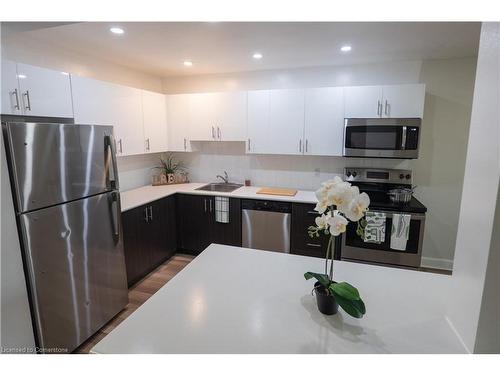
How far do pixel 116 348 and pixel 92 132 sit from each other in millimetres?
1677

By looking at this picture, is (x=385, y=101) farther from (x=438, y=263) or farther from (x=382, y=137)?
(x=438, y=263)

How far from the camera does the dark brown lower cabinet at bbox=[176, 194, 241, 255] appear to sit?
335 centimetres

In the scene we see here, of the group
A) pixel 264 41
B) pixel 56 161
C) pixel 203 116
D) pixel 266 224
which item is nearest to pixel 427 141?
pixel 266 224

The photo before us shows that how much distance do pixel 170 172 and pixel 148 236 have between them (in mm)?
1238

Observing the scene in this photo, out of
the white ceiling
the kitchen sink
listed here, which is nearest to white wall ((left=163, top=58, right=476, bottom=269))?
the white ceiling

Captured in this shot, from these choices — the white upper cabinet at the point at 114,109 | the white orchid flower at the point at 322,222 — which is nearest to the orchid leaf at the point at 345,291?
the white orchid flower at the point at 322,222

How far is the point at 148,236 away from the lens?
120 inches

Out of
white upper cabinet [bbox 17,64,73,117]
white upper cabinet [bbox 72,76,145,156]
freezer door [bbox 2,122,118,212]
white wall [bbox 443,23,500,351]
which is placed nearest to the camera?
white wall [bbox 443,23,500,351]

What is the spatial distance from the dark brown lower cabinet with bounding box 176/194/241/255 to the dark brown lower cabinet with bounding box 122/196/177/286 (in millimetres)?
113

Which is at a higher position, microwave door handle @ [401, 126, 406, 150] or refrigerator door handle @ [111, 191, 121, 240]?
microwave door handle @ [401, 126, 406, 150]

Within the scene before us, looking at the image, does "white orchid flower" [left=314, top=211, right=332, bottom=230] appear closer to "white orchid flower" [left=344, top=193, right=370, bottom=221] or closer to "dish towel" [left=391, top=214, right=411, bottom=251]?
"white orchid flower" [left=344, top=193, right=370, bottom=221]

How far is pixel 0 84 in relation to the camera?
188 centimetres
